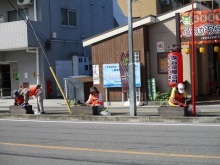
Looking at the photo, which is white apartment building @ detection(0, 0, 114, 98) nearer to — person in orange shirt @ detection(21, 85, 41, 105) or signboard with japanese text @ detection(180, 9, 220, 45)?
person in orange shirt @ detection(21, 85, 41, 105)

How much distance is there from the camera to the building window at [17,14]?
2428 centimetres

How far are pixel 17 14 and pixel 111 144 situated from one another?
17.8m

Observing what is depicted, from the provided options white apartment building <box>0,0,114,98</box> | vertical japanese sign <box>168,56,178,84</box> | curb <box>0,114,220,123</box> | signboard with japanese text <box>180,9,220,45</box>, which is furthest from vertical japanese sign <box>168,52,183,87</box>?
white apartment building <box>0,0,114,98</box>

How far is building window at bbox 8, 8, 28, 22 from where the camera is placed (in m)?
24.3

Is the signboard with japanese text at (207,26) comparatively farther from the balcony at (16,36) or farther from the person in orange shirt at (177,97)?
the balcony at (16,36)

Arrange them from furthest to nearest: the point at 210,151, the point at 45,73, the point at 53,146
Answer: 1. the point at 45,73
2. the point at 53,146
3. the point at 210,151

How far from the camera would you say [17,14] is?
80.8 feet

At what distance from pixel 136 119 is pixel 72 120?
2.44 metres

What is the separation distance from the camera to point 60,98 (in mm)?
24312

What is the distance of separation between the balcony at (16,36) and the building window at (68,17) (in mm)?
3023

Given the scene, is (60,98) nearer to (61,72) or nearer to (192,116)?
(61,72)

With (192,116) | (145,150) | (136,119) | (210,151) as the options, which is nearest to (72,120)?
(136,119)

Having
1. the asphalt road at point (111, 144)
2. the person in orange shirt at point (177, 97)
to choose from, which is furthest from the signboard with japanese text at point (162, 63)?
the asphalt road at point (111, 144)

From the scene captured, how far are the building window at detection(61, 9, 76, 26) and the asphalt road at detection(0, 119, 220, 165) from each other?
14669 mm
